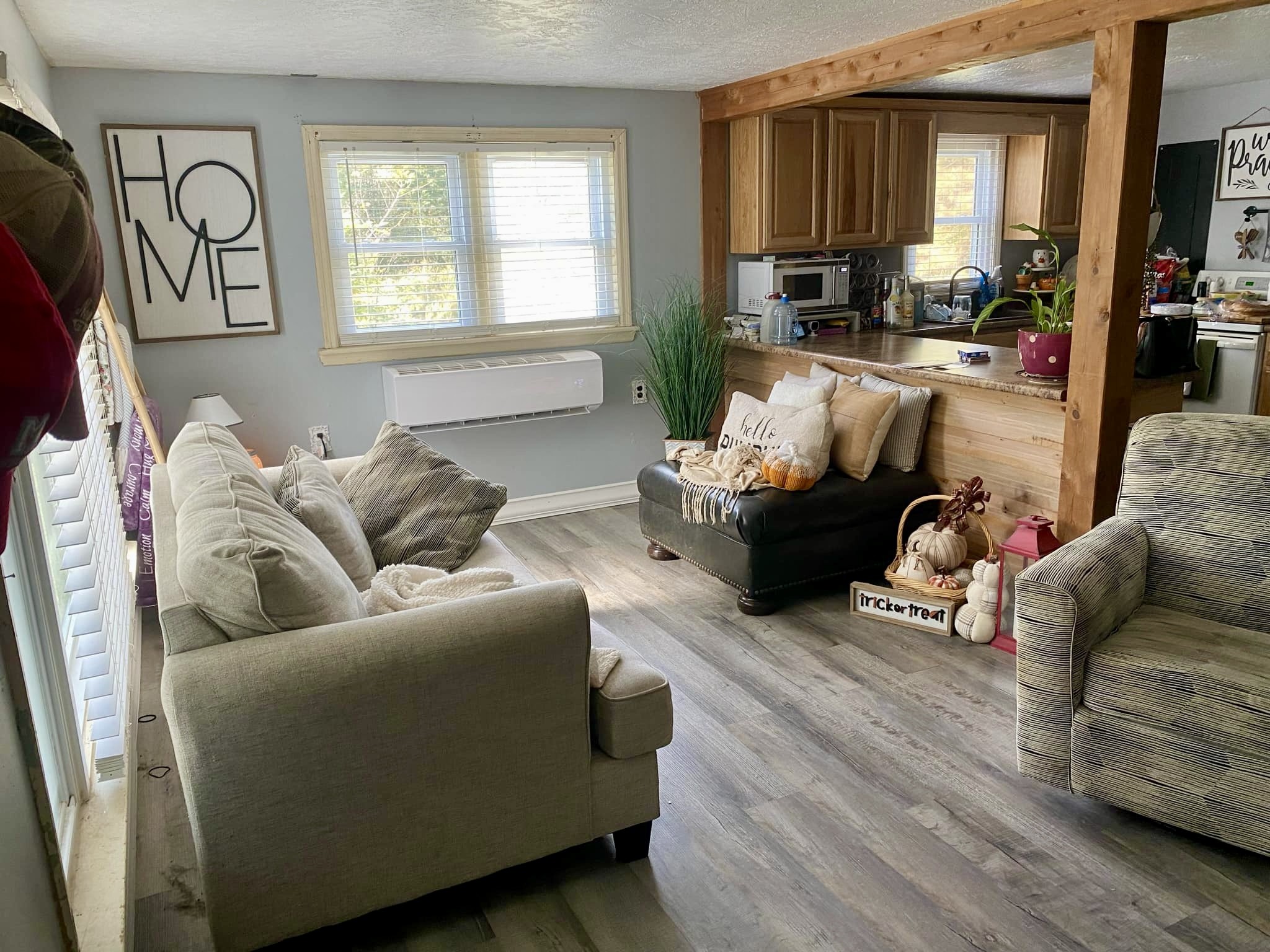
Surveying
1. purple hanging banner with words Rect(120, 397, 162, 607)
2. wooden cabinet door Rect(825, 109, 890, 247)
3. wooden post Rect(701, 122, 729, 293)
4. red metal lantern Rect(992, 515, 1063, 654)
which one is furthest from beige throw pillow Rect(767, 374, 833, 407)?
purple hanging banner with words Rect(120, 397, 162, 607)

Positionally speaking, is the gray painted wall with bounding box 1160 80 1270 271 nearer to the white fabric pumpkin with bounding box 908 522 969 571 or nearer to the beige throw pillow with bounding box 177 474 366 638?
the white fabric pumpkin with bounding box 908 522 969 571

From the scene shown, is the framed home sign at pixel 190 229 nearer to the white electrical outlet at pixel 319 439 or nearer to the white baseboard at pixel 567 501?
the white electrical outlet at pixel 319 439

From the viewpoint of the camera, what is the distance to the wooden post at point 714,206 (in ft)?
16.8

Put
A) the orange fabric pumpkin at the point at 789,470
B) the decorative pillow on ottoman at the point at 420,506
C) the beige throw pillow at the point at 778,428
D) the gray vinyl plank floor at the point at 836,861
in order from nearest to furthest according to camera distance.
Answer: the gray vinyl plank floor at the point at 836,861, the decorative pillow on ottoman at the point at 420,506, the orange fabric pumpkin at the point at 789,470, the beige throw pillow at the point at 778,428

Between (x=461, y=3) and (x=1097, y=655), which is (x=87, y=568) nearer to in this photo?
(x=461, y=3)

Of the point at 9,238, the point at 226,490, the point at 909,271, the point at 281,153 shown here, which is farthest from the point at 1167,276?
the point at 9,238

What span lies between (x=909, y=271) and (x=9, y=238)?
5.86 meters

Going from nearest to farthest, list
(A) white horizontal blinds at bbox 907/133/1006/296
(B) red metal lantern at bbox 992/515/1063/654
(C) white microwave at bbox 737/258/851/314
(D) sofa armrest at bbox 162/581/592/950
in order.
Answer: (D) sofa armrest at bbox 162/581/592/950
(B) red metal lantern at bbox 992/515/1063/654
(C) white microwave at bbox 737/258/851/314
(A) white horizontal blinds at bbox 907/133/1006/296

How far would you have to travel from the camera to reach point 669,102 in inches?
196

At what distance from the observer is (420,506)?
2.85 meters

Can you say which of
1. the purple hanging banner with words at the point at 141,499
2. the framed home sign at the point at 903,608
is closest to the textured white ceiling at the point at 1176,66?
the framed home sign at the point at 903,608

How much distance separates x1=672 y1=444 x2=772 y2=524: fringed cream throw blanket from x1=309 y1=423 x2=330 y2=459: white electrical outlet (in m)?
1.75

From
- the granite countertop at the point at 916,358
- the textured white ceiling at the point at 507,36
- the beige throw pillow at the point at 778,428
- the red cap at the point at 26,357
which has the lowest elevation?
the beige throw pillow at the point at 778,428

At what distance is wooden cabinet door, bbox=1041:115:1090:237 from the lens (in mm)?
5910
